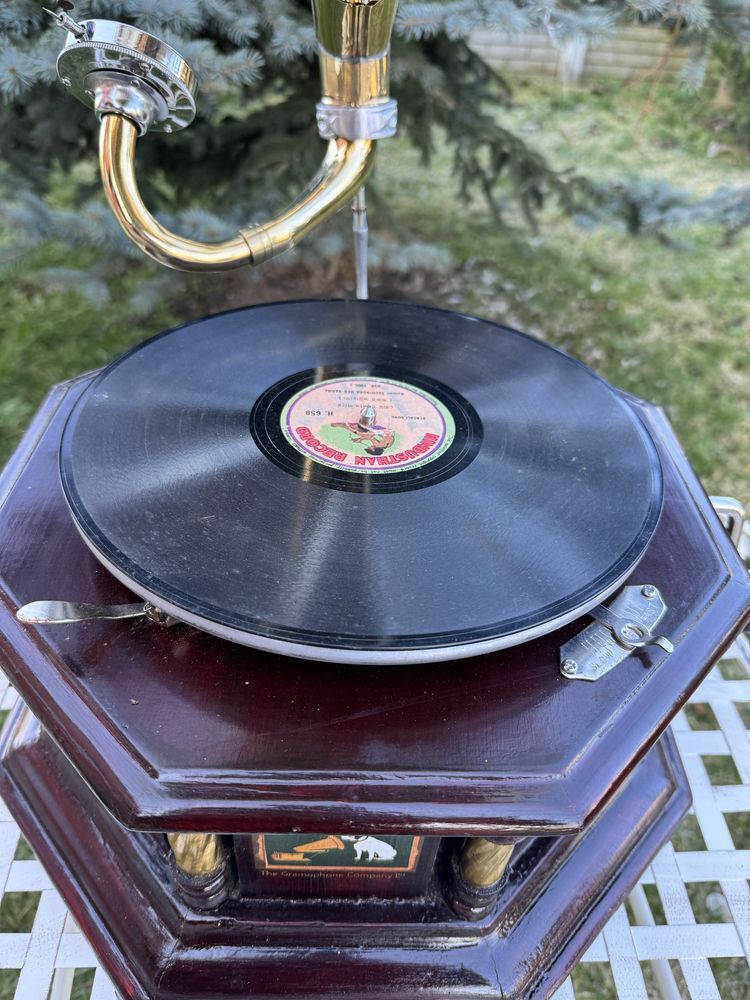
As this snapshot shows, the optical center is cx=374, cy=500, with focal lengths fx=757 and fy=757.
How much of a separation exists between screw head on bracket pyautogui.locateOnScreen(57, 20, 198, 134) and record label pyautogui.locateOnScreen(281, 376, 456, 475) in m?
0.39

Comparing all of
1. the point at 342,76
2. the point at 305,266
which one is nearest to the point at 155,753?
the point at 342,76

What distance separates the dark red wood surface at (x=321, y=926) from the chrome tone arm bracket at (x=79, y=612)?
380 mm

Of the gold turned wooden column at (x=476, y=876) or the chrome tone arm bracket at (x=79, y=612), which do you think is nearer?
the chrome tone arm bracket at (x=79, y=612)

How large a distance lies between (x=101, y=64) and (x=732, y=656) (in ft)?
4.28

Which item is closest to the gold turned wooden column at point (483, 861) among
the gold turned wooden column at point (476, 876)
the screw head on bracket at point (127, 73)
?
the gold turned wooden column at point (476, 876)

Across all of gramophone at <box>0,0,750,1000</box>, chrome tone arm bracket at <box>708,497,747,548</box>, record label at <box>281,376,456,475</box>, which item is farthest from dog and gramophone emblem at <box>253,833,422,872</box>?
chrome tone arm bracket at <box>708,497,747,548</box>

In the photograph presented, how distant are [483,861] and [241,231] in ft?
2.56

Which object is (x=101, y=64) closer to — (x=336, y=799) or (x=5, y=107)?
(x=336, y=799)

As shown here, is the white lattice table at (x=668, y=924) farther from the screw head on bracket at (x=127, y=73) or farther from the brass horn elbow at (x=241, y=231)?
the screw head on bracket at (x=127, y=73)

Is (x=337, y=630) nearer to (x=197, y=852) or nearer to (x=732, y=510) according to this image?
(x=197, y=852)

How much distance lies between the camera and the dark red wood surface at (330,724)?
0.67 meters

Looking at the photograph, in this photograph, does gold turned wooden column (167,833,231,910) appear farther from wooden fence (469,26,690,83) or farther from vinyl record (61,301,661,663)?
wooden fence (469,26,690,83)

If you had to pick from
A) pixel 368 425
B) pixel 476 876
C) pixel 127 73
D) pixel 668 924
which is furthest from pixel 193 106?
pixel 668 924

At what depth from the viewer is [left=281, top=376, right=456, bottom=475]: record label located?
3.17 feet
